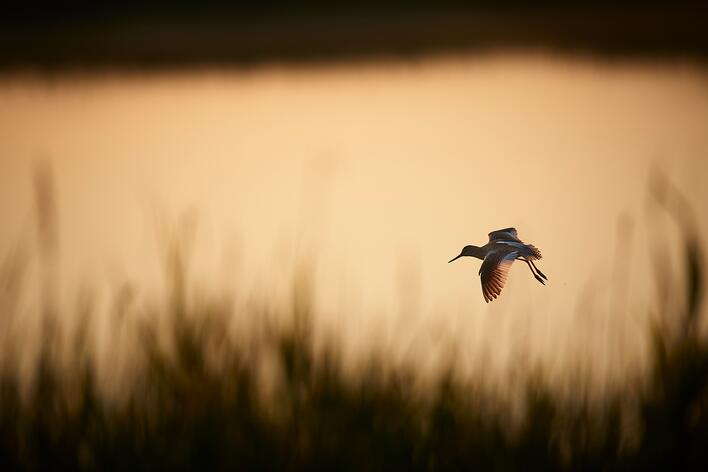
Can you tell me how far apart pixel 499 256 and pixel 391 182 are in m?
4.02

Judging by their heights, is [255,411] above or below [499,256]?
below

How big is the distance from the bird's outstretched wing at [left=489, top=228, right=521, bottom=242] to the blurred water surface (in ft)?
0.29

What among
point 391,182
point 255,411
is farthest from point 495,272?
point 391,182

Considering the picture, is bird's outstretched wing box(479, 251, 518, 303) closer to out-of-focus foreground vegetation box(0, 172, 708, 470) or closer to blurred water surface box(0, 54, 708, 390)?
blurred water surface box(0, 54, 708, 390)

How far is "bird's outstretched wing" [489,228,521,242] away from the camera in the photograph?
1.14 m

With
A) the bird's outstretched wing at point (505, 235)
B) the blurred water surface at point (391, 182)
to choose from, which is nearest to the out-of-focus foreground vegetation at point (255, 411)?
the blurred water surface at point (391, 182)

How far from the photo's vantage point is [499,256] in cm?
111

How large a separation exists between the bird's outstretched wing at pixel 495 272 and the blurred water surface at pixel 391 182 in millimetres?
145

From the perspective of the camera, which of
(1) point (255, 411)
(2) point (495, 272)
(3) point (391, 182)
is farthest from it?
(3) point (391, 182)

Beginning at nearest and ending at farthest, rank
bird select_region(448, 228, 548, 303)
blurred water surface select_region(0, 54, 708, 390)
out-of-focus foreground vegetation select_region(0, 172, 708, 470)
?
bird select_region(448, 228, 548, 303) → out-of-focus foreground vegetation select_region(0, 172, 708, 470) → blurred water surface select_region(0, 54, 708, 390)

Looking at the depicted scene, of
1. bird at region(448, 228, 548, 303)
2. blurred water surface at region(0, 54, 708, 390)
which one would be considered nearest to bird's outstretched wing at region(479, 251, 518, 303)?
bird at region(448, 228, 548, 303)

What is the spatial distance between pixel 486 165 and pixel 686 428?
18.8ft

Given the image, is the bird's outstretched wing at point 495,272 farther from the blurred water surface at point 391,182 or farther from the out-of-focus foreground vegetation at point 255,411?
the out-of-focus foreground vegetation at point 255,411

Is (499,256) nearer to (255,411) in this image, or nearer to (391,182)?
(255,411)
